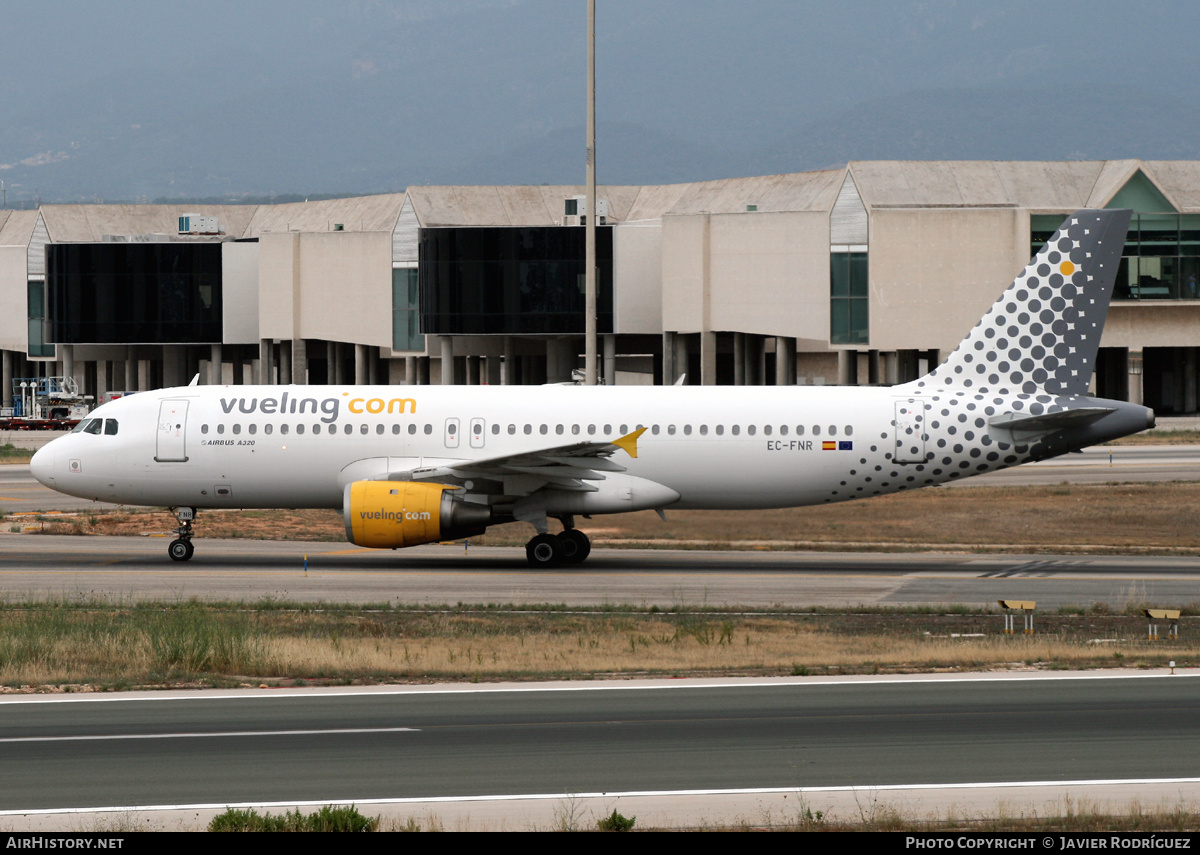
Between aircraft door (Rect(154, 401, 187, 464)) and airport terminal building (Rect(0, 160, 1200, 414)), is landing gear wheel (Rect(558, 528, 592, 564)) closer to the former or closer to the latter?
aircraft door (Rect(154, 401, 187, 464))

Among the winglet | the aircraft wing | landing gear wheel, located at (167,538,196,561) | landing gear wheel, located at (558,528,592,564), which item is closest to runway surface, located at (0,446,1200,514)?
landing gear wheel, located at (167,538,196,561)

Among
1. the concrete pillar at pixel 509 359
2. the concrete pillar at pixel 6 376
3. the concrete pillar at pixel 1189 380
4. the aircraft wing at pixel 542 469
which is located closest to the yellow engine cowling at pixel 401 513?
the aircraft wing at pixel 542 469

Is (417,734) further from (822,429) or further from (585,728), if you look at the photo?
(822,429)

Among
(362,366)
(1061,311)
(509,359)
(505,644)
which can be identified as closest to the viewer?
(505,644)

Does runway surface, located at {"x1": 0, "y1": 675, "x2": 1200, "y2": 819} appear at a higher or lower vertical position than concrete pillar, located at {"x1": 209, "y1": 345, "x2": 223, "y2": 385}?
lower

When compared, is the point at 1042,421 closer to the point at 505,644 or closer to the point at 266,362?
the point at 505,644

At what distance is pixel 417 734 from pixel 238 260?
9648cm

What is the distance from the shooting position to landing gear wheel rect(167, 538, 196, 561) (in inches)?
1366

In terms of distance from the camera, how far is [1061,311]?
34.1 m

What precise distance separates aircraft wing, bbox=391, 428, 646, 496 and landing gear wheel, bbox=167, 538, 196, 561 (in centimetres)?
540

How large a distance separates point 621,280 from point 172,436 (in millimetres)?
59083

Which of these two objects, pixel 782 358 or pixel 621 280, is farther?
pixel 621 280

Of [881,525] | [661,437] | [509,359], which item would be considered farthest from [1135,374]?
[661,437]

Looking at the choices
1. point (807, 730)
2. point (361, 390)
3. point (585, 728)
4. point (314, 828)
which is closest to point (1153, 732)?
point (807, 730)
